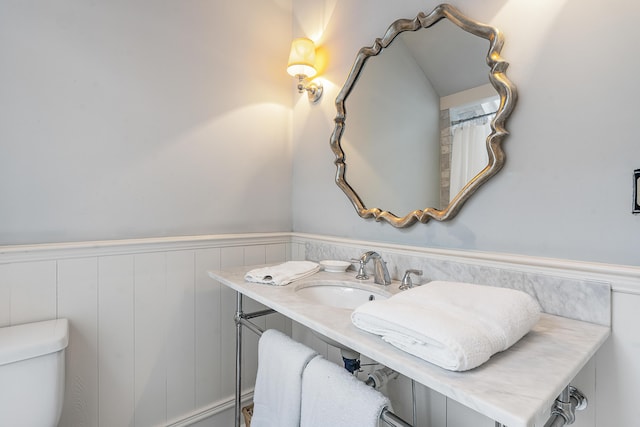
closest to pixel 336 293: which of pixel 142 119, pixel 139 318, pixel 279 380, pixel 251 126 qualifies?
pixel 279 380

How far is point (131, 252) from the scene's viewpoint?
1.33m

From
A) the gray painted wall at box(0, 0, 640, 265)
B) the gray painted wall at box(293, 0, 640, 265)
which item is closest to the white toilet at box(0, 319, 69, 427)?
the gray painted wall at box(0, 0, 640, 265)

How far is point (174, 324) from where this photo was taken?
146cm

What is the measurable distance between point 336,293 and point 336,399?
49 centimetres

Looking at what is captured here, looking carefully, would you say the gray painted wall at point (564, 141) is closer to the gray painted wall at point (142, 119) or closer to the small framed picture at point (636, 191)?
the small framed picture at point (636, 191)

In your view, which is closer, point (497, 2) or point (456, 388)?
point (456, 388)

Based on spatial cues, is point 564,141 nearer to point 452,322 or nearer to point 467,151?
point 467,151

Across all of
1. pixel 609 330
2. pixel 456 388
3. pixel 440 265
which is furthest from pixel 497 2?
pixel 456 388

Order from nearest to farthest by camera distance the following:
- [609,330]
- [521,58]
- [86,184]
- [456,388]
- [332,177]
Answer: [456,388], [609,330], [521,58], [86,184], [332,177]

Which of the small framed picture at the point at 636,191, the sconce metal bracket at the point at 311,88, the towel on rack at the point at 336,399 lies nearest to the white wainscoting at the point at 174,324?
the small framed picture at the point at 636,191

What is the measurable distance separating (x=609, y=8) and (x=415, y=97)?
57 centimetres

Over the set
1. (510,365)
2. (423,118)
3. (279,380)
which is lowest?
(279,380)

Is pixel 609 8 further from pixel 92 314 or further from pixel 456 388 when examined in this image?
pixel 92 314

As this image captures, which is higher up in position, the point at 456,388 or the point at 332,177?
the point at 332,177
